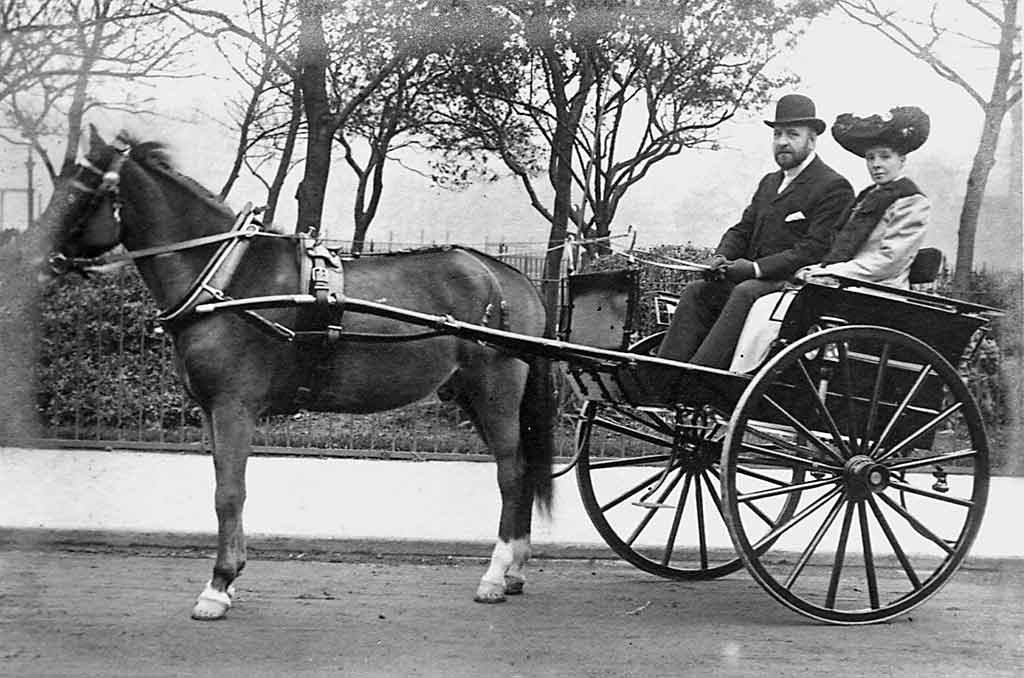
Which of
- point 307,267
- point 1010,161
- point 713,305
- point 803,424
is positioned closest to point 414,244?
point 307,267

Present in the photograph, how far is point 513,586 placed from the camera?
518 centimetres

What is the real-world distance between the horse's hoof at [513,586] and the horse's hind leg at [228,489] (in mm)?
1283

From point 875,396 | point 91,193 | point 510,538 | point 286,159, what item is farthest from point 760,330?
point 91,193

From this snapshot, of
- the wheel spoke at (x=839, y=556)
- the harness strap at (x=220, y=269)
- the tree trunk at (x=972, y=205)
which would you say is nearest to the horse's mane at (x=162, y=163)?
the harness strap at (x=220, y=269)

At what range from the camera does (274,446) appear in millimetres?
7238

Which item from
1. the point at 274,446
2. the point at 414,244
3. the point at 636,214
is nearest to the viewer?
→ the point at 414,244

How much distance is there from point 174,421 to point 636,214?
365 cm

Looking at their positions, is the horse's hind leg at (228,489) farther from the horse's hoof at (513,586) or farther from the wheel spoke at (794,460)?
the wheel spoke at (794,460)

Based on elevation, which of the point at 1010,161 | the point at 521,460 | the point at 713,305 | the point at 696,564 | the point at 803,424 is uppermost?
the point at 1010,161

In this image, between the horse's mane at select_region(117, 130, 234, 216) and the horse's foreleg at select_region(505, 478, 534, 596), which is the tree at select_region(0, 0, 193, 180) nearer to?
the horse's mane at select_region(117, 130, 234, 216)

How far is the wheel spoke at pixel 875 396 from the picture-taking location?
4617 mm

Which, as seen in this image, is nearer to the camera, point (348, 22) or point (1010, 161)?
point (348, 22)

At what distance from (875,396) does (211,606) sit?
299 cm

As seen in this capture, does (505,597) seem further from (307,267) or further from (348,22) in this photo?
(348,22)
